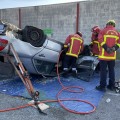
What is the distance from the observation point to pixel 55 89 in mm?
5777

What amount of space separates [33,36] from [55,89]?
1.49m

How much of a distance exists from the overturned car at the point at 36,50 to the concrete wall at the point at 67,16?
440 cm

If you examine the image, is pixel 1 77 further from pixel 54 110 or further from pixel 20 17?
pixel 20 17

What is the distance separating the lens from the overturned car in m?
5.62

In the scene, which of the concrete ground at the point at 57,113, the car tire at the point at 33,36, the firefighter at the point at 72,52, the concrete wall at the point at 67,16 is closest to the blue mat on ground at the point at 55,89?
the concrete ground at the point at 57,113

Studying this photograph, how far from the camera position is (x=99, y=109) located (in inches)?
179

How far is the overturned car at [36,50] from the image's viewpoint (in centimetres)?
562

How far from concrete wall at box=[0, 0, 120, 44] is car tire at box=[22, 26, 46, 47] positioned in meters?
5.22

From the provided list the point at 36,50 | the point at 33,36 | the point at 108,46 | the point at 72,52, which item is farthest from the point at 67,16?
the point at 108,46

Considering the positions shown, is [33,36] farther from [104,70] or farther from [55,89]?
[104,70]

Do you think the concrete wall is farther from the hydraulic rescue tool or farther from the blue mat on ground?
the hydraulic rescue tool

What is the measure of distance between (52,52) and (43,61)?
0.39 metres

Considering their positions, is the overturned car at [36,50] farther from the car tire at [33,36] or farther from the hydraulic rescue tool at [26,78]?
the hydraulic rescue tool at [26,78]

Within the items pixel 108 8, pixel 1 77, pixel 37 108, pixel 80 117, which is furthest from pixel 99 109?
pixel 108 8
